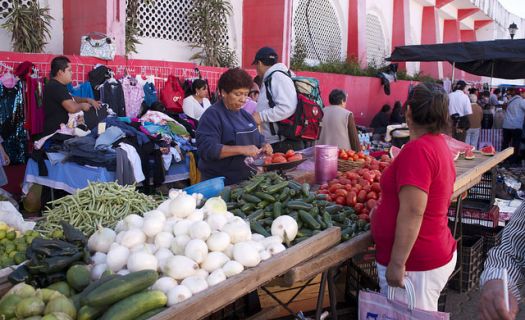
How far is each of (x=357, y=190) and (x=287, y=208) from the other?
2.90 feet

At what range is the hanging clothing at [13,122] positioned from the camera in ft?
22.0

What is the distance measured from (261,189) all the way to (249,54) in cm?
925

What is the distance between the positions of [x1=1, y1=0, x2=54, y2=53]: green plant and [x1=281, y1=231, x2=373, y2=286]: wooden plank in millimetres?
6762

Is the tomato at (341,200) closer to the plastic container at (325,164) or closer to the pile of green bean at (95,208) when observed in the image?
the plastic container at (325,164)

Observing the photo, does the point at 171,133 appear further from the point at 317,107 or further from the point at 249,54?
the point at 249,54

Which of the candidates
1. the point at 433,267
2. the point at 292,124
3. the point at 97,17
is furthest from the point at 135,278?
the point at 97,17

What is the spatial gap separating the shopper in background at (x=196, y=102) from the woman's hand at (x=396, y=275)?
5770mm

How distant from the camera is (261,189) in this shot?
3357 millimetres

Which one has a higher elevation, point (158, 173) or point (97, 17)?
point (97, 17)

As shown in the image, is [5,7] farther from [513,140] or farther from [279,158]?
[513,140]

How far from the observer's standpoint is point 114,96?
7523mm

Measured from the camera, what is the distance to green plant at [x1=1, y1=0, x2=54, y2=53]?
7.57 meters

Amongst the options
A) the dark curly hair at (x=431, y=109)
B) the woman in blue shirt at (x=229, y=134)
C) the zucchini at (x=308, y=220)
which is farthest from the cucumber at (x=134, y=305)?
the woman in blue shirt at (x=229, y=134)

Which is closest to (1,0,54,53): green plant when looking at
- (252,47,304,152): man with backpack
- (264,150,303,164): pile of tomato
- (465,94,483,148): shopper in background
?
(252,47,304,152): man with backpack
